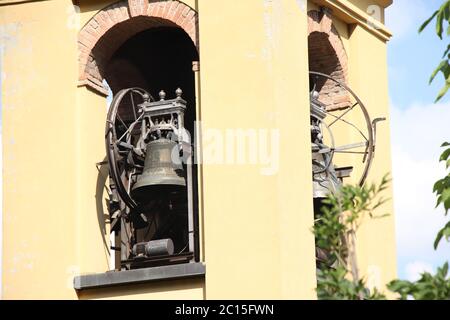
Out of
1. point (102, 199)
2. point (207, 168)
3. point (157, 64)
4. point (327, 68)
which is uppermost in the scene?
point (157, 64)

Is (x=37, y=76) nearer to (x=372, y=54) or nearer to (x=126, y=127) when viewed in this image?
(x=126, y=127)

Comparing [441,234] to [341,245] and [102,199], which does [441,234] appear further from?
[102,199]

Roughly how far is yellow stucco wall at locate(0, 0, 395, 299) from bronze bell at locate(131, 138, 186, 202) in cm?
41

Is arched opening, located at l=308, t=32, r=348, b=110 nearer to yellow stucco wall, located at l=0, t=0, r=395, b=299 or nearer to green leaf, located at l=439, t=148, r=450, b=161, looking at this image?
yellow stucco wall, located at l=0, t=0, r=395, b=299

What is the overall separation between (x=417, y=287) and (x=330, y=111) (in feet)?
16.8

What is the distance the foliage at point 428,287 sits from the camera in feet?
27.0

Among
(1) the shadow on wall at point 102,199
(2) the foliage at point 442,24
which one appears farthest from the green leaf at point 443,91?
(1) the shadow on wall at point 102,199

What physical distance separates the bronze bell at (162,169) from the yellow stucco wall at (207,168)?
407 millimetres

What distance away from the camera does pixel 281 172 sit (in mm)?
11680

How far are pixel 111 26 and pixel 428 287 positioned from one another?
504cm

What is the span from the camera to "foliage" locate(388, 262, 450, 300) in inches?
324

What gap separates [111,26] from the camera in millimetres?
12656

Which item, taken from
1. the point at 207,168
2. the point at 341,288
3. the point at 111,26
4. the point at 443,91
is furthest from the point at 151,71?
the point at 341,288

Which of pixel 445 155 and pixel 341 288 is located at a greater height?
→ pixel 445 155
